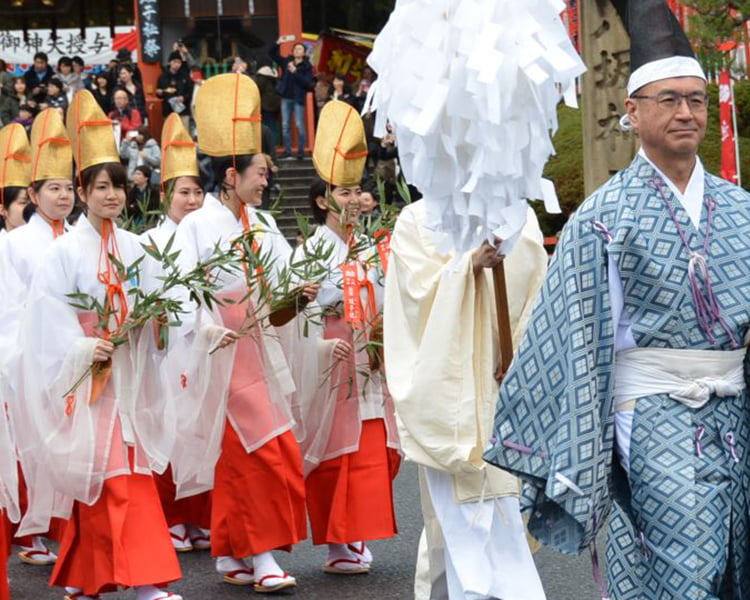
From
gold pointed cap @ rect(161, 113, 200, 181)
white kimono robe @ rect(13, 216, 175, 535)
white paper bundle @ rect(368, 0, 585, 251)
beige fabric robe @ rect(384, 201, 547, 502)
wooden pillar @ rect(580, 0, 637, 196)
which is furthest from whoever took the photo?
wooden pillar @ rect(580, 0, 637, 196)

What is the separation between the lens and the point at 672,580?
4281mm

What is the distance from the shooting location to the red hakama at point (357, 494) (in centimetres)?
749

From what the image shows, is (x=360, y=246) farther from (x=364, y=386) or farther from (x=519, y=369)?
(x=519, y=369)

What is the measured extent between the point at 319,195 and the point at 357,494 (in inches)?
→ 60.4

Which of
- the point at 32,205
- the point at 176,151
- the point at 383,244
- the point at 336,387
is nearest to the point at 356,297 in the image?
the point at 383,244

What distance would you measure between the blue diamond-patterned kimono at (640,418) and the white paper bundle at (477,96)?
1.43ft

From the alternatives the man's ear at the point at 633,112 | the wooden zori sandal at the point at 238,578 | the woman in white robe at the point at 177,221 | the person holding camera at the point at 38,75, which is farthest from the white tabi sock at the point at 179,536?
the person holding camera at the point at 38,75

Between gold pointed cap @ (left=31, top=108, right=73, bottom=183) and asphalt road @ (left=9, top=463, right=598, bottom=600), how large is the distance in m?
2.16

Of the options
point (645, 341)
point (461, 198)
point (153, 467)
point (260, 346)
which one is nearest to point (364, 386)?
point (260, 346)

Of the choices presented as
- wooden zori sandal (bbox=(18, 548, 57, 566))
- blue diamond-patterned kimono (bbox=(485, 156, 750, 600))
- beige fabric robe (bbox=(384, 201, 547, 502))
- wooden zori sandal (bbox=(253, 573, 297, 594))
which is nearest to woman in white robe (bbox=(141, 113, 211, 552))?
wooden zori sandal (bbox=(18, 548, 57, 566))

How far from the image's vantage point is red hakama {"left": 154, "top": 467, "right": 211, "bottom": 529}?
8273 mm

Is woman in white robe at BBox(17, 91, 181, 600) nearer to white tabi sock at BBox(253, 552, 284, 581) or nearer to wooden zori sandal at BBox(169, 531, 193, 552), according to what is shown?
white tabi sock at BBox(253, 552, 284, 581)

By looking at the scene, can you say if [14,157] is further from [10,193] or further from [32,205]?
[32,205]

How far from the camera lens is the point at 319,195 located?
7.81 meters
